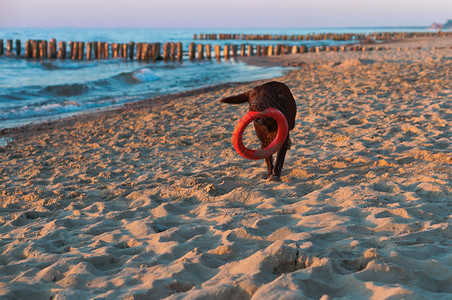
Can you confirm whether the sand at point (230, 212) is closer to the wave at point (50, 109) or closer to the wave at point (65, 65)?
the wave at point (50, 109)

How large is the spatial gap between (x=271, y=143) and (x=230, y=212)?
0.94 meters

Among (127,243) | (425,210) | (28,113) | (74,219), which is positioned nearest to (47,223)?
(74,219)

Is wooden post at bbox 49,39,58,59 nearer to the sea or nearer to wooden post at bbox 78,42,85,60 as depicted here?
wooden post at bbox 78,42,85,60

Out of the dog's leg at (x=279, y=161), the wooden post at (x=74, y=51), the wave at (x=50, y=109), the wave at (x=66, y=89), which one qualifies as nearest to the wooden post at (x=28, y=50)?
the wooden post at (x=74, y=51)

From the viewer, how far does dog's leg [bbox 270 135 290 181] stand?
4618 millimetres

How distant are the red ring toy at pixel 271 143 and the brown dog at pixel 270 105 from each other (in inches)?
5.1

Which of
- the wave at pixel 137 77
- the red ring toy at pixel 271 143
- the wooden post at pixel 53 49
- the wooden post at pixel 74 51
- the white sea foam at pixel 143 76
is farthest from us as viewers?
the wooden post at pixel 74 51

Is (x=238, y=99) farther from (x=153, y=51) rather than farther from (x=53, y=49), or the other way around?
(x=53, y=49)

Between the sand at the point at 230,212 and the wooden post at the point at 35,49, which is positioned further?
the wooden post at the point at 35,49

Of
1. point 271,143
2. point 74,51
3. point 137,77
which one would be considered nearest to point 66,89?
point 137,77

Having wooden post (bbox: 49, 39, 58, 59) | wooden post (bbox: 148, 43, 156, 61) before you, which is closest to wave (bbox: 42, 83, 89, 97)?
wooden post (bbox: 148, 43, 156, 61)

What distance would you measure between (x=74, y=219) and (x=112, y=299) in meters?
1.75

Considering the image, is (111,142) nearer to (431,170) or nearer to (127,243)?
(127,243)

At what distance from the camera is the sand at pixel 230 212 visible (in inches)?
100
